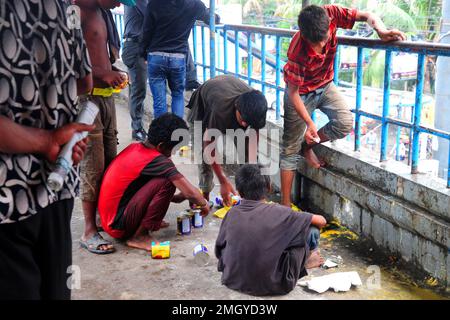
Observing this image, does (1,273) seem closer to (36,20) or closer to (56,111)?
(56,111)

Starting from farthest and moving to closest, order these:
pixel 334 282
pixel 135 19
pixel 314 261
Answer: pixel 135 19, pixel 314 261, pixel 334 282

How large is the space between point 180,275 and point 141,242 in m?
0.51

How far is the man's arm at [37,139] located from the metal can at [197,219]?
8.03 feet

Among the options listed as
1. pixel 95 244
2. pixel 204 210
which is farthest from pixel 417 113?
pixel 95 244

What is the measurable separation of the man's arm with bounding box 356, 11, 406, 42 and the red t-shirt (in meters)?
1.71

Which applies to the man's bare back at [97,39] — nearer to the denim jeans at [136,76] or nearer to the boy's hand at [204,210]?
the boy's hand at [204,210]

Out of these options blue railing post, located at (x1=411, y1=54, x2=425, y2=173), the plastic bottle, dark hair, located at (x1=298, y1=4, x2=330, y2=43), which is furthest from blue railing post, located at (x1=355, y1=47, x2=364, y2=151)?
the plastic bottle

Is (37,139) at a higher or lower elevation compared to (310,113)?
higher

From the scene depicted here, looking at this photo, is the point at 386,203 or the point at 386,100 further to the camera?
the point at 386,100

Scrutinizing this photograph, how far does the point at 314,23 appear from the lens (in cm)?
371

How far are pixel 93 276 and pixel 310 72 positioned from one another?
2161mm

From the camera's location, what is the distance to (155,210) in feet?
12.3

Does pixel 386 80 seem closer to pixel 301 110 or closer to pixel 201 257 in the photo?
pixel 301 110

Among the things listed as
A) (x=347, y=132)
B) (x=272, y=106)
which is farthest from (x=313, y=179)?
(x=272, y=106)
